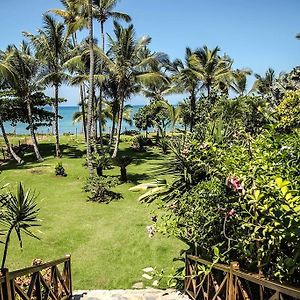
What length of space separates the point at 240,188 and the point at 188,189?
3.05 meters

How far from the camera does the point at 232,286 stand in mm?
4277

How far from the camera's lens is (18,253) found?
391 inches

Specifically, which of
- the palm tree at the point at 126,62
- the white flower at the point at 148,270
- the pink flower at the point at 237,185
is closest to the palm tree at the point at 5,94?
the palm tree at the point at 126,62

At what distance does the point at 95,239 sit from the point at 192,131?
4.63 metres

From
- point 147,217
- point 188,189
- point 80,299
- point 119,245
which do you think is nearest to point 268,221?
point 188,189

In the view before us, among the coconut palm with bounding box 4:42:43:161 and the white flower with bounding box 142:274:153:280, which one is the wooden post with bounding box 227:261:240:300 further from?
the coconut palm with bounding box 4:42:43:161

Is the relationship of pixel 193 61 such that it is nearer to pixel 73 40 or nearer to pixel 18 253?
pixel 73 40

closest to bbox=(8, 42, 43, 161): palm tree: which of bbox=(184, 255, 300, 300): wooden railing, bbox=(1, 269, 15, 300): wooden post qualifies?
bbox=(184, 255, 300, 300): wooden railing

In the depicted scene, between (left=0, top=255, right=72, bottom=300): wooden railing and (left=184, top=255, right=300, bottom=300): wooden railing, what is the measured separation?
2.05 meters

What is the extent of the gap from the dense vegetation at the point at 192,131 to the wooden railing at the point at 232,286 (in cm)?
15

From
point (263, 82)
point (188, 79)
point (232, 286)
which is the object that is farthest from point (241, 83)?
point (232, 286)

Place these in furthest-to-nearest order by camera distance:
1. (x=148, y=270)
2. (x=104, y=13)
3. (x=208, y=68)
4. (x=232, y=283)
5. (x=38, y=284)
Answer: (x=208, y=68) < (x=104, y=13) < (x=148, y=270) < (x=38, y=284) < (x=232, y=283)

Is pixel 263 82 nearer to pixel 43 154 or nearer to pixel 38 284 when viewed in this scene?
pixel 43 154

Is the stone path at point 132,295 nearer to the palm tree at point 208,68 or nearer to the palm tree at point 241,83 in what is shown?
the palm tree at point 208,68
